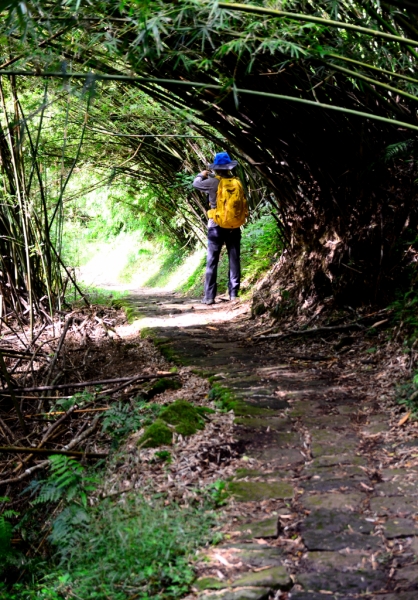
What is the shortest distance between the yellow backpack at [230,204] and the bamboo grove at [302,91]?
115 cm

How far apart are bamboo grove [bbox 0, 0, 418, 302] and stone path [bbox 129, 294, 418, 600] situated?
1.17 m

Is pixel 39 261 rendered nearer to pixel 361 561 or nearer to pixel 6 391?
pixel 6 391

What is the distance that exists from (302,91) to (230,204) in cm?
239

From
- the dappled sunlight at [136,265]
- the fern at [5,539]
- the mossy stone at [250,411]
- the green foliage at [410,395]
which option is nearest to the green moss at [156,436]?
Answer: the mossy stone at [250,411]

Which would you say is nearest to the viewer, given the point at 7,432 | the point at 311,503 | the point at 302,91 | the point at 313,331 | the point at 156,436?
the point at 311,503

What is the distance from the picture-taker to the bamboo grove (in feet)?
10.3

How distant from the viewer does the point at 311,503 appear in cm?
226

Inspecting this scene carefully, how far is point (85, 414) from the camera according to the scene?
357cm

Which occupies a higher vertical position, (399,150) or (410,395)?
(399,150)

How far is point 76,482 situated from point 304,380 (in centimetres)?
142

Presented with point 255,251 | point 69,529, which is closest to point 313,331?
point 69,529

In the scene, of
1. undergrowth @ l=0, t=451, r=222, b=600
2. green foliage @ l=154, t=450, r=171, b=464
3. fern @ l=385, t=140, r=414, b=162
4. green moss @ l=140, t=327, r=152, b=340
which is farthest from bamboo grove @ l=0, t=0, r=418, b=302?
undergrowth @ l=0, t=451, r=222, b=600

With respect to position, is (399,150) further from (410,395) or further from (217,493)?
(217,493)

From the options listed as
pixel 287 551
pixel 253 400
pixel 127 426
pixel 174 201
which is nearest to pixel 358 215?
pixel 253 400
